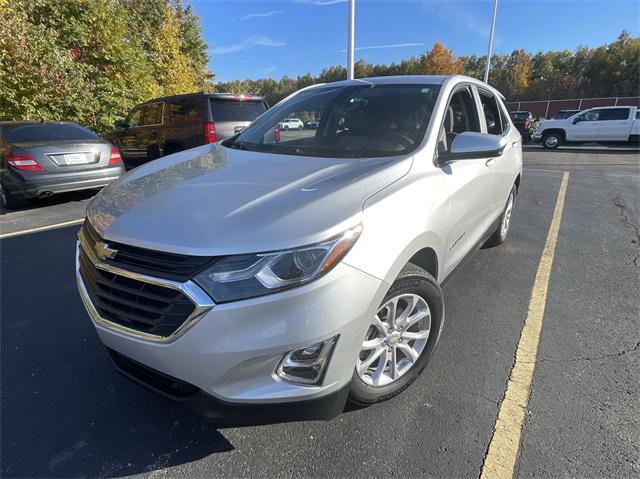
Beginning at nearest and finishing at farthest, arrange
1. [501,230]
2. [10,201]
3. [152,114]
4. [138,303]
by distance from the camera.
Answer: [138,303] < [501,230] < [10,201] < [152,114]

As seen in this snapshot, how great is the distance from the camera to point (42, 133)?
603 cm

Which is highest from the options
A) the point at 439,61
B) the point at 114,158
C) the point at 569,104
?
the point at 439,61

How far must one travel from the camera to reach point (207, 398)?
1520mm

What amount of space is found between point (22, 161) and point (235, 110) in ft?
11.2

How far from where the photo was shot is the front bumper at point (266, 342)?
4.65ft

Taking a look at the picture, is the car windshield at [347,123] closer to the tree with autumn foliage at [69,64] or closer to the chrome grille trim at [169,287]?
the chrome grille trim at [169,287]

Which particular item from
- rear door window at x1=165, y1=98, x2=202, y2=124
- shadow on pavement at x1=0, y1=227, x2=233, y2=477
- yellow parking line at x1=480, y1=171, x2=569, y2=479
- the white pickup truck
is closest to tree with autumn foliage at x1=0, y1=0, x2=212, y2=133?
rear door window at x1=165, y1=98, x2=202, y2=124

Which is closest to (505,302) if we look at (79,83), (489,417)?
(489,417)

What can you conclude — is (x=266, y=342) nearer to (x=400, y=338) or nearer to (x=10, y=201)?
(x=400, y=338)

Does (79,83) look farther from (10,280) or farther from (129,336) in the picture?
(129,336)

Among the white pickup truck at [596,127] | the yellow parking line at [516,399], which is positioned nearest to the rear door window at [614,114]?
the white pickup truck at [596,127]

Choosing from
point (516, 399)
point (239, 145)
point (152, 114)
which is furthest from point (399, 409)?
point (152, 114)

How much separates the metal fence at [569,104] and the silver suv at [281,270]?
42.6 metres

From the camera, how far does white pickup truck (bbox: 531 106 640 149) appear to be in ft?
49.9
